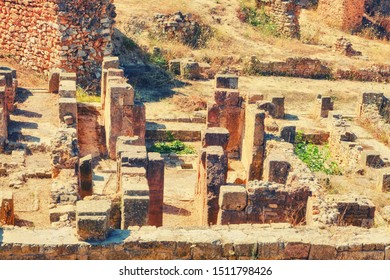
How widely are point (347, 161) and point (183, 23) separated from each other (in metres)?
13.7

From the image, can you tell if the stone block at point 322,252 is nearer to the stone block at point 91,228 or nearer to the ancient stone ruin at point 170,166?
the ancient stone ruin at point 170,166

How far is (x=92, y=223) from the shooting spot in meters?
8.38

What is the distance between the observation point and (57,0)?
22.1m

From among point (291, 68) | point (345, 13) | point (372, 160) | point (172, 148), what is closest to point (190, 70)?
point (291, 68)

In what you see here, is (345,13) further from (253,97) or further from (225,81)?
(225,81)

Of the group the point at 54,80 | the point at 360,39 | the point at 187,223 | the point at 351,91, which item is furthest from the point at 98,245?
the point at 360,39

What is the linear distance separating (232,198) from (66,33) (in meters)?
12.7

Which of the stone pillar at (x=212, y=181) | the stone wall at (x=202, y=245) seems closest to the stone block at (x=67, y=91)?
the stone pillar at (x=212, y=181)

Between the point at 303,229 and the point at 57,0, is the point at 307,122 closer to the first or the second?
the point at 57,0

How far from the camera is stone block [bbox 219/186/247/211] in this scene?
36.8ft

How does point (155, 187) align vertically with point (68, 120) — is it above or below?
below

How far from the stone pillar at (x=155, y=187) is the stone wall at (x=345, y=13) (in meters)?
24.6

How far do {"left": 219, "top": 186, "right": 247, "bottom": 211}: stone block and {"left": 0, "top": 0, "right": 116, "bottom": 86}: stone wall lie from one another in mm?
12350

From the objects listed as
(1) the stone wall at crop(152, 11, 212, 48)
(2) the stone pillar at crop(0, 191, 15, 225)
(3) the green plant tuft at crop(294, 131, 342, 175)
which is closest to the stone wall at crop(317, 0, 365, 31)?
(1) the stone wall at crop(152, 11, 212, 48)
